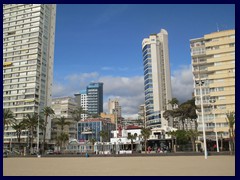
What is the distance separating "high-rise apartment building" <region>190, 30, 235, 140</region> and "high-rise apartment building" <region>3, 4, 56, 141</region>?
170 feet

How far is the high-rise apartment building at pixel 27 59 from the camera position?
302 ft

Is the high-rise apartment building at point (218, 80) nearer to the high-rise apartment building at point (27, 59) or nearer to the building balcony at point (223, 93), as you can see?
the building balcony at point (223, 93)

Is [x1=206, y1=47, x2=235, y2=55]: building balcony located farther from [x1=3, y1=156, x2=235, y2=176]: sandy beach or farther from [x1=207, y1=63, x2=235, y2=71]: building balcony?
[x1=3, y1=156, x2=235, y2=176]: sandy beach

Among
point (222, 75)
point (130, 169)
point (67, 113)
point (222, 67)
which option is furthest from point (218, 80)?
point (67, 113)

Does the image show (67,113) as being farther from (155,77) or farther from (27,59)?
(155,77)

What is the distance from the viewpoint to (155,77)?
114625 mm

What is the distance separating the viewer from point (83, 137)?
389ft

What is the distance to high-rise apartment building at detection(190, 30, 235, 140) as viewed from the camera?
65.1m

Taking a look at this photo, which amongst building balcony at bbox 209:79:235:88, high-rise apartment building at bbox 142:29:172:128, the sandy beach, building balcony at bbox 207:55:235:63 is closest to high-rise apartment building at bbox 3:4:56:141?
high-rise apartment building at bbox 142:29:172:128

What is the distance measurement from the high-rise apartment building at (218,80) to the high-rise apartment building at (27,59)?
51917 millimetres

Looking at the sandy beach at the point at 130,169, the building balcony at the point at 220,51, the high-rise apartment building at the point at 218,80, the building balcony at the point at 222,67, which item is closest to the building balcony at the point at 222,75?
the high-rise apartment building at the point at 218,80
